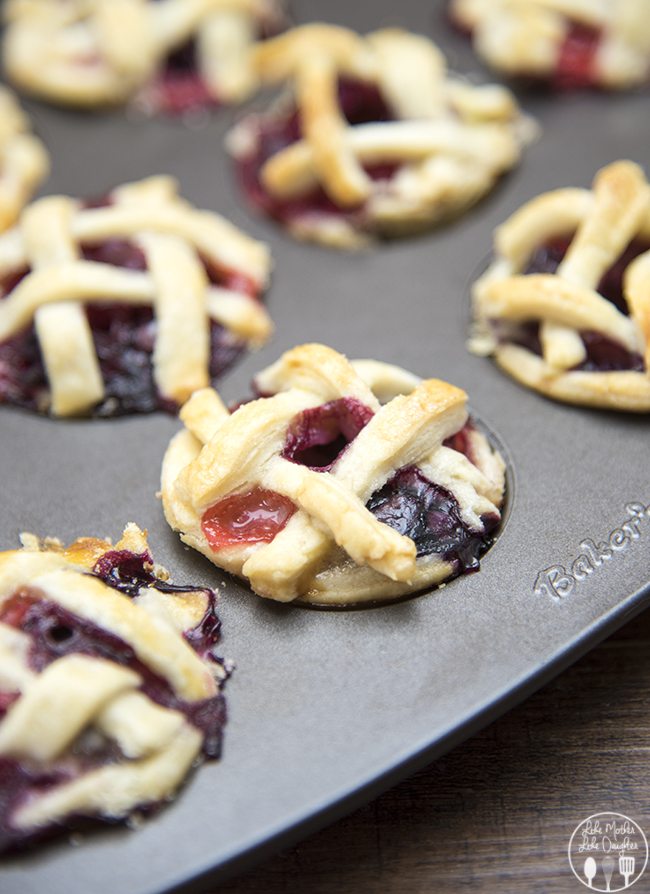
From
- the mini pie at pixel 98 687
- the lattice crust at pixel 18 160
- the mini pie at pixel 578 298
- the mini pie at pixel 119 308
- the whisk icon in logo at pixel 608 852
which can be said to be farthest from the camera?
the lattice crust at pixel 18 160

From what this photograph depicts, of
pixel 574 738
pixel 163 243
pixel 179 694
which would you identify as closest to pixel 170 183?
pixel 163 243

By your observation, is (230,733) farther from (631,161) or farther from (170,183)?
(631,161)

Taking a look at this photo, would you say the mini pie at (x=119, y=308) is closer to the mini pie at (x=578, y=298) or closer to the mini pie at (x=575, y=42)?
the mini pie at (x=578, y=298)

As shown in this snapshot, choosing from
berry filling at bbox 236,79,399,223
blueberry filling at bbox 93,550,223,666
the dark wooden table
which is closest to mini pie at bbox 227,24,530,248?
berry filling at bbox 236,79,399,223

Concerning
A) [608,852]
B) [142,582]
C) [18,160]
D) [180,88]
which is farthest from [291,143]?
[608,852]

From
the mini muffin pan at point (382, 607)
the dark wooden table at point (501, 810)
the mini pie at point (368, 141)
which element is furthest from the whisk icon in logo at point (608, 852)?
the mini pie at point (368, 141)
